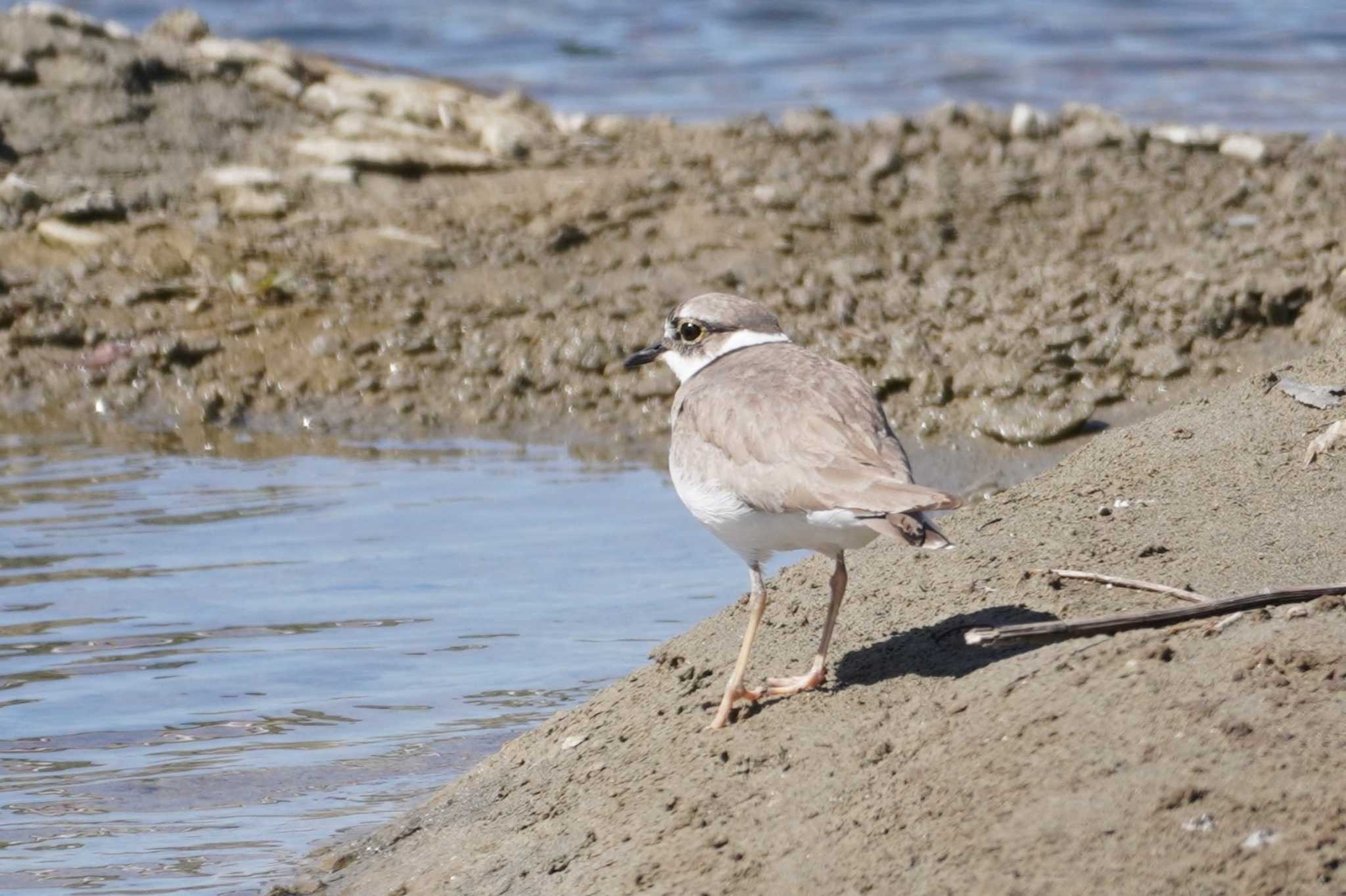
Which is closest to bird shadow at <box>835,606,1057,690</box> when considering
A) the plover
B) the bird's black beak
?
the plover

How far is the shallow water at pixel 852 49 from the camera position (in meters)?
14.8

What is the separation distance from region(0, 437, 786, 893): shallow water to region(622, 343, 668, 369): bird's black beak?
40.7 inches

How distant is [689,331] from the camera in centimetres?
577

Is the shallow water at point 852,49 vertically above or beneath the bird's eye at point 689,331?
above

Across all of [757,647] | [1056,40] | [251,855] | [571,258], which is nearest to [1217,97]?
[1056,40]

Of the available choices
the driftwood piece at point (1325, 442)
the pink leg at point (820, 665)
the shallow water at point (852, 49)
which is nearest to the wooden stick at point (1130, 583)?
the pink leg at point (820, 665)

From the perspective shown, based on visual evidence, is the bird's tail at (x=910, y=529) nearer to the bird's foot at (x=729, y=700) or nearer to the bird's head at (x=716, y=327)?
the bird's foot at (x=729, y=700)

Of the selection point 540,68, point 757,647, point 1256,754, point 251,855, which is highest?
point 540,68

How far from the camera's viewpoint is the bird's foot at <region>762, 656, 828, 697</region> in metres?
4.69

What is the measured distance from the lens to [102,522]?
7.80 metres

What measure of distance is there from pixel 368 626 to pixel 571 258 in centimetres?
372

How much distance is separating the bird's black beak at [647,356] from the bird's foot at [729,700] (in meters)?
1.53

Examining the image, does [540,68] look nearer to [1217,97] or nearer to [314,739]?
[1217,97]

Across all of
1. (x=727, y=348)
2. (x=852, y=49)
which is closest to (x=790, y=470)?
(x=727, y=348)
